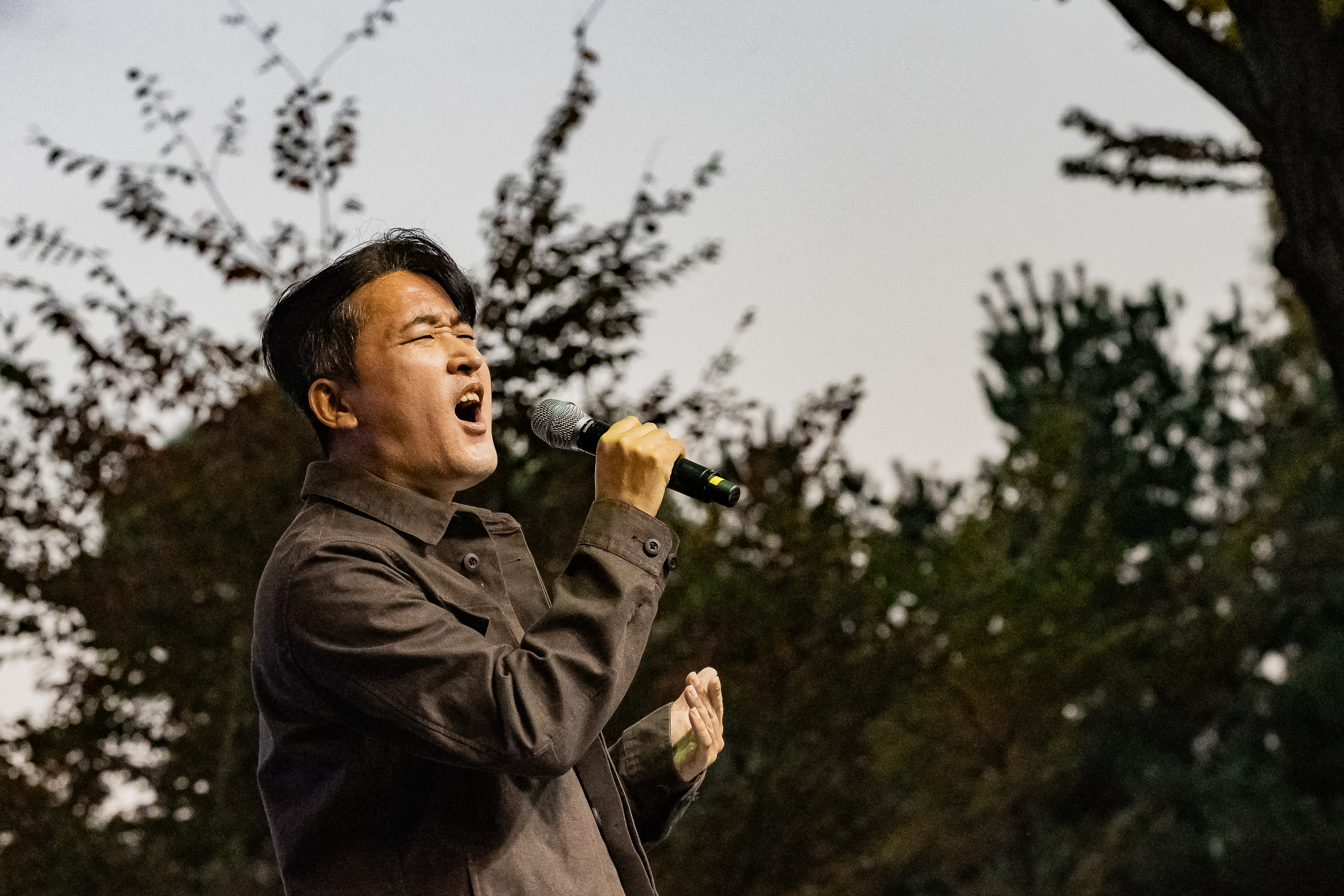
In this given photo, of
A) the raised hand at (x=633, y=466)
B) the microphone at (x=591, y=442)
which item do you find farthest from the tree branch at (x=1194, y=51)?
the raised hand at (x=633, y=466)

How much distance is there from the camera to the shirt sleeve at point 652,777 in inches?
65.5

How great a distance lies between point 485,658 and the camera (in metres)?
1.27

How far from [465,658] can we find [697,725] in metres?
0.41

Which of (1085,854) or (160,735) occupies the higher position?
(160,735)

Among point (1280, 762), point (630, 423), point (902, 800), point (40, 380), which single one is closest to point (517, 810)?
point (630, 423)

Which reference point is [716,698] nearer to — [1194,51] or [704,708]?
[704,708]

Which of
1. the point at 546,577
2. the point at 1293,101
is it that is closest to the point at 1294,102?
the point at 1293,101

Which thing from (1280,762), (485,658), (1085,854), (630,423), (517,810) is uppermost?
(630,423)

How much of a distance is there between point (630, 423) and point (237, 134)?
3289mm

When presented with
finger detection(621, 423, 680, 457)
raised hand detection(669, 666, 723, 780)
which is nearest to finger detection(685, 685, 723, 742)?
raised hand detection(669, 666, 723, 780)

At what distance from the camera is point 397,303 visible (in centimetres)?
153

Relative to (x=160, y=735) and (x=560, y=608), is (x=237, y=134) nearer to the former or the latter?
(x=160, y=735)

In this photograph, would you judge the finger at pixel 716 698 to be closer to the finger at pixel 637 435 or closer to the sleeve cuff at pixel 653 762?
the sleeve cuff at pixel 653 762

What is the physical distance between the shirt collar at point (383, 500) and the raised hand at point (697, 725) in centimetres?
33
